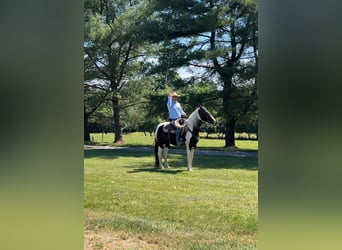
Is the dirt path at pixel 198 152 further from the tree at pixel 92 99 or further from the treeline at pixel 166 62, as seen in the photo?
the tree at pixel 92 99

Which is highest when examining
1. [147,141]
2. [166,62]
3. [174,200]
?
[166,62]

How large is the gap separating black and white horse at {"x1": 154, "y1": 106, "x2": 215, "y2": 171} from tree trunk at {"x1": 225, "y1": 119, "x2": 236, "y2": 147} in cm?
15

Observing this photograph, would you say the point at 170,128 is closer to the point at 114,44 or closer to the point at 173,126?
the point at 173,126

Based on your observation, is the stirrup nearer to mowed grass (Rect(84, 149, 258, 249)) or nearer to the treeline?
the treeline

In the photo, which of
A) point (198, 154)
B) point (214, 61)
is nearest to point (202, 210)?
point (198, 154)

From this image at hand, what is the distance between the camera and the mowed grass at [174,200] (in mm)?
2598

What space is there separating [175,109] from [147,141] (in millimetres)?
409

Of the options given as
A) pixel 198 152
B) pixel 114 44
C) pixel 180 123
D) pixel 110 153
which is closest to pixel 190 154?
pixel 198 152

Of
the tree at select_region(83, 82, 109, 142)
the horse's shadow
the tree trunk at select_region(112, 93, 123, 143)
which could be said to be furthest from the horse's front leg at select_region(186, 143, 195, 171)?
the tree at select_region(83, 82, 109, 142)

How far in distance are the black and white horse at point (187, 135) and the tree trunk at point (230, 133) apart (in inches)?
5.8

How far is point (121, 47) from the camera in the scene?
362 cm

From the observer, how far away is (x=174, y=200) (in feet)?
9.69

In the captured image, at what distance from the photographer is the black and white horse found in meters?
3.23

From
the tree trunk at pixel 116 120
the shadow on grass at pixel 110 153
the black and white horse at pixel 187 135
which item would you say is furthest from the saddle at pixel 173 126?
the tree trunk at pixel 116 120
